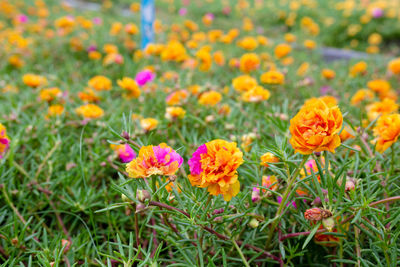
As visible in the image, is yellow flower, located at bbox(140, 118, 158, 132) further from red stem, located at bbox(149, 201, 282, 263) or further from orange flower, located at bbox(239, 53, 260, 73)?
orange flower, located at bbox(239, 53, 260, 73)

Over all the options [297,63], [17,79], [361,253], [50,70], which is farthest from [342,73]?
[17,79]

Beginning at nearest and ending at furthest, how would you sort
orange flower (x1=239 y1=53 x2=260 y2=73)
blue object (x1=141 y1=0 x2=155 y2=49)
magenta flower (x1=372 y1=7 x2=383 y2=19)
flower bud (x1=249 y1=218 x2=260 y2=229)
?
flower bud (x1=249 y1=218 x2=260 y2=229)
orange flower (x1=239 y1=53 x2=260 y2=73)
blue object (x1=141 y1=0 x2=155 y2=49)
magenta flower (x1=372 y1=7 x2=383 y2=19)

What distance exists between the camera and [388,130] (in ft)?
2.41

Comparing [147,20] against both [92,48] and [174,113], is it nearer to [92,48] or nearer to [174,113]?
[92,48]

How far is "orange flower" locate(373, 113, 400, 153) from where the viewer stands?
28.2 inches

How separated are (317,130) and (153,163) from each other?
0.30 meters

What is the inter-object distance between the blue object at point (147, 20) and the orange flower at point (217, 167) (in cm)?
167

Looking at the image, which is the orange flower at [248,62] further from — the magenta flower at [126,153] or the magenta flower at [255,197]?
the magenta flower at [255,197]

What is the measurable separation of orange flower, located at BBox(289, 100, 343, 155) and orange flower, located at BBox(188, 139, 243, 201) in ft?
0.34

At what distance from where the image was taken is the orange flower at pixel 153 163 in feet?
1.87

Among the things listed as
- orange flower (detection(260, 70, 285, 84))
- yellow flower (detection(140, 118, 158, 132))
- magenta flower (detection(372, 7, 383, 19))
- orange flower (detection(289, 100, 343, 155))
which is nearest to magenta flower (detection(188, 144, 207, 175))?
orange flower (detection(289, 100, 343, 155))

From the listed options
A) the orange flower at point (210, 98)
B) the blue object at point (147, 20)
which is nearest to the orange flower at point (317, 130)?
the orange flower at point (210, 98)

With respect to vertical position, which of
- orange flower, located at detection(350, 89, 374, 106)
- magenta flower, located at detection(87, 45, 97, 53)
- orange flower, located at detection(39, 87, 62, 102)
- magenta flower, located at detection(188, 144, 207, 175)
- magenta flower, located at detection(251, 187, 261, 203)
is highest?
magenta flower, located at detection(188, 144, 207, 175)

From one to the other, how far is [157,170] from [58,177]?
1.93ft
